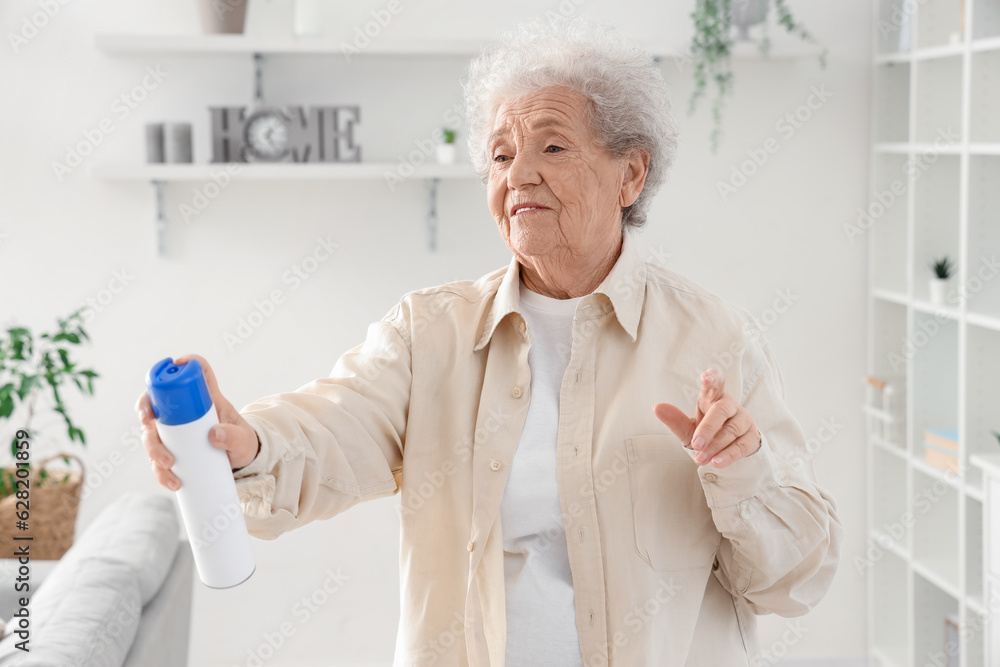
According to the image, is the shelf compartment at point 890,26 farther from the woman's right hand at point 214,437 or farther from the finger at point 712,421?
the woman's right hand at point 214,437

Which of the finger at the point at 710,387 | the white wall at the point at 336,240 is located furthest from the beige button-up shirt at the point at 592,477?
the white wall at the point at 336,240

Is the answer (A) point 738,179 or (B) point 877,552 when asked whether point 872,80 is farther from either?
(B) point 877,552

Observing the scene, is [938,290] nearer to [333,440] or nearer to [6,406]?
[333,440]

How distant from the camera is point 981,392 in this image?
2268 mm

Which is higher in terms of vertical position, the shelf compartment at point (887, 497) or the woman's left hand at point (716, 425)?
the woman's left hand at point (716, 425)

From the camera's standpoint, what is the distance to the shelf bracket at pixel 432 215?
2670 mm

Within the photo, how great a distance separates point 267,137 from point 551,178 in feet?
4.82

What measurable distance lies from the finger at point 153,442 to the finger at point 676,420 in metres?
0.51

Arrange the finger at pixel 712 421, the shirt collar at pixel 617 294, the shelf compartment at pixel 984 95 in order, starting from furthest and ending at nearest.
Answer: the shelf compartment at pixel 984 95 → the shirt collar at pixel 617 294 → the finger at pixel 712 421

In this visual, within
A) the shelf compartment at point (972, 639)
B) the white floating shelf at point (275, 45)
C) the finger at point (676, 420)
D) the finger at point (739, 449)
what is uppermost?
the white floating shelf at point (275, 45)

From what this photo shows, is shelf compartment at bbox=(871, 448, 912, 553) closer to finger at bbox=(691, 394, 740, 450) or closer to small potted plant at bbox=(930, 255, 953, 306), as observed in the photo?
small potted plant at bbox=(930, 255, 953, 306)

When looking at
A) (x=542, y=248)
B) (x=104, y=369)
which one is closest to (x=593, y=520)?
(x=542, y=248)

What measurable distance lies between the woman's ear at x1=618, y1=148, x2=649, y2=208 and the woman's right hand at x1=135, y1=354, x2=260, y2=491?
0.65 metres

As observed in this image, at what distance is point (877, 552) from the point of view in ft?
9.36
